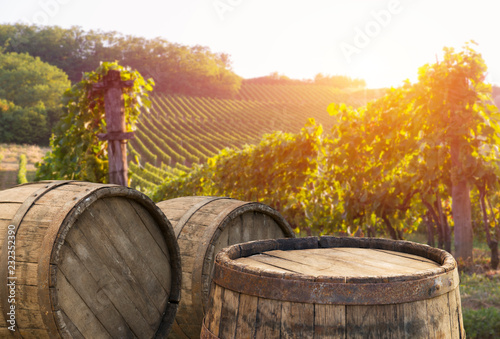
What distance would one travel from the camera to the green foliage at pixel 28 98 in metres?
48.5

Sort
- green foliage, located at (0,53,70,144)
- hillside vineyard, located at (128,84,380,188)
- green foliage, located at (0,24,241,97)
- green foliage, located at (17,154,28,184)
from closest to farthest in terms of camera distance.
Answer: green foliage, located at (17,154,28,184)
hillside vineyard, located at (128,84,380,188)
green foliage, located at (0,53,70,144)
green foliage, located at (0,24,241,97)

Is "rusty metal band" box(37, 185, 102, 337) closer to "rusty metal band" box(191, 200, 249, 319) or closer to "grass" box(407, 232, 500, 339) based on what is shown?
"rusty metal band" box(191, 200, 249, 319)

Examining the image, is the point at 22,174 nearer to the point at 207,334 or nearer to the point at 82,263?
the point at 82,263

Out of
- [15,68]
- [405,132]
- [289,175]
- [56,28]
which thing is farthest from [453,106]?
[56,28]

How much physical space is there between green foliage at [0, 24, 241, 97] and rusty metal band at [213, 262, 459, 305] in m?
77.2

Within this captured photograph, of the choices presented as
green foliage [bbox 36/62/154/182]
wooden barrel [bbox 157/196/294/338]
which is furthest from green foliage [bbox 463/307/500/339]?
green foliage [bbox 36/62/154/182]

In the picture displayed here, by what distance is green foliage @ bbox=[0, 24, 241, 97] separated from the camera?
76000 millimetres

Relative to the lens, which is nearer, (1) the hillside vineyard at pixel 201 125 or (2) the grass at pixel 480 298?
(2) the grass at pixel 480 298

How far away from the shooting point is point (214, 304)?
1.60 m

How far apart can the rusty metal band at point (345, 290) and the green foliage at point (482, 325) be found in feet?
10.2

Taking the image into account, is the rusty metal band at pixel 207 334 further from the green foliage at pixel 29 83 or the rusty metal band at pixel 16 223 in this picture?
the green foliage at pixel 29 83

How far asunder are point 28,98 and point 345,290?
2442 inches

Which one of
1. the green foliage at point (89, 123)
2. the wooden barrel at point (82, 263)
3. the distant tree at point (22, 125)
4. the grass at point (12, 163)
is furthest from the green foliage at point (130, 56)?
the wooden barrel at point (82, 263)

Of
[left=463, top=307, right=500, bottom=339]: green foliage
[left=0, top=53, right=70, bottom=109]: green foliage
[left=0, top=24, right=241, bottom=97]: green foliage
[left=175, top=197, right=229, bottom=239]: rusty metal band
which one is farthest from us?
[left=0, top=24, right=241, bottom=97]: green foliage
